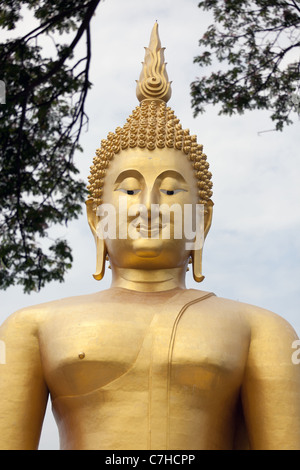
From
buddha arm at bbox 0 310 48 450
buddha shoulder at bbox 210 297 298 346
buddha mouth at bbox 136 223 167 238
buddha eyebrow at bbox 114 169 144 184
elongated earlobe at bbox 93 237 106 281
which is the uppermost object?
buddha eyebrow at bbox 114 169 144 184

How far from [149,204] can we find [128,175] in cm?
37

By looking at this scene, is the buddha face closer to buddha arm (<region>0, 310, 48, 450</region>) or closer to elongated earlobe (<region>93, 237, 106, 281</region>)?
elongated earlobe (<region>93, 237, 106, 281</region>)

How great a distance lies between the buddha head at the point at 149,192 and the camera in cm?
624

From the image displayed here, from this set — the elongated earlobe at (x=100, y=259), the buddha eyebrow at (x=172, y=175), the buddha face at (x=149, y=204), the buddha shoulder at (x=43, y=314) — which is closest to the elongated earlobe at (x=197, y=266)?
the buddha face at (x=149, y=204)

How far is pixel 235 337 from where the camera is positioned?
591cm

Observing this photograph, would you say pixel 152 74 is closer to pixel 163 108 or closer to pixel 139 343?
pixel 163 108

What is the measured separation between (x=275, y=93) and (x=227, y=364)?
295 centimetres

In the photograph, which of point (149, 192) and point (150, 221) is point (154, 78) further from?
point (150, 221)

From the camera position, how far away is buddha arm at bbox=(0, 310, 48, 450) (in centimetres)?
580

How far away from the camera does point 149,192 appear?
6207mm

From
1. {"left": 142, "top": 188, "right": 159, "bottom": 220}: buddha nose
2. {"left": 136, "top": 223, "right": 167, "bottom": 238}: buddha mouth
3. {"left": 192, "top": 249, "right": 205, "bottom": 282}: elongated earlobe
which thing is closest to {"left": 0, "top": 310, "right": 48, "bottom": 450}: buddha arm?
{"left": 136, "top": 223, "right": 167, "bottom": 238}: buddha mouth

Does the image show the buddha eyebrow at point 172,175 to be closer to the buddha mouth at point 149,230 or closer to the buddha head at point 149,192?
the buddha head at point 149,192
